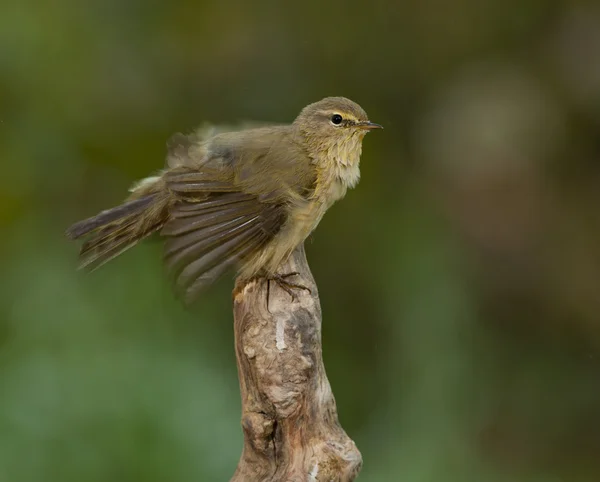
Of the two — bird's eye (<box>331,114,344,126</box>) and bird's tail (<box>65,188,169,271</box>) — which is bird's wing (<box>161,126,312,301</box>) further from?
bird's eye (<box>331,114,344,126</box>)

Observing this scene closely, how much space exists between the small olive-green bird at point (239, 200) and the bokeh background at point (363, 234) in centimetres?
125

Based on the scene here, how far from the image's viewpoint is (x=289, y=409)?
3373mm

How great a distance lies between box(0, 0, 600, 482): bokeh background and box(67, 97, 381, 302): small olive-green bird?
125cm

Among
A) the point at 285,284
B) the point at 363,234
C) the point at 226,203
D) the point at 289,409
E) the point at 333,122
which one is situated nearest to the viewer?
the point at 289,409

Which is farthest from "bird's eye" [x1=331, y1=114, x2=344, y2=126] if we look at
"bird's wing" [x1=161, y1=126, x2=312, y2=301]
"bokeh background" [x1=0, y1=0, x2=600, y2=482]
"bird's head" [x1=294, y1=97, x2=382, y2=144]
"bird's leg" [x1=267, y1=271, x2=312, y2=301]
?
"bokeh background" [x1=0, y1=0, x2=600, y2=482]

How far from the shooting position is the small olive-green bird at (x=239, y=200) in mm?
3738

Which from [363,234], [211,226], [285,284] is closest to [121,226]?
[211,226]

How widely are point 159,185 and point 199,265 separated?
1.51 ft

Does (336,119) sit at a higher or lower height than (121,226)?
higher

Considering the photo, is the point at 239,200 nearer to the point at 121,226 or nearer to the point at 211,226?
the point at 211,226

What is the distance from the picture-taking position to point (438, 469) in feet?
16.7

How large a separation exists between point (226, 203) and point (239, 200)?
2.1 inches

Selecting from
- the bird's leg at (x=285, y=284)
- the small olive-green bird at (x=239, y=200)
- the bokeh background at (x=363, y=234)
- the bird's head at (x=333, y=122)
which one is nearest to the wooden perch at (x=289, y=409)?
the bird's leg at (x=285, y=284)

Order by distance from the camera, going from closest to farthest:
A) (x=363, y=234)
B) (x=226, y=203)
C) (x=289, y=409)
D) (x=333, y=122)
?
(x=289, y=409), (x=226, y=203), (x=333, y=122), (x=363, y=234)
